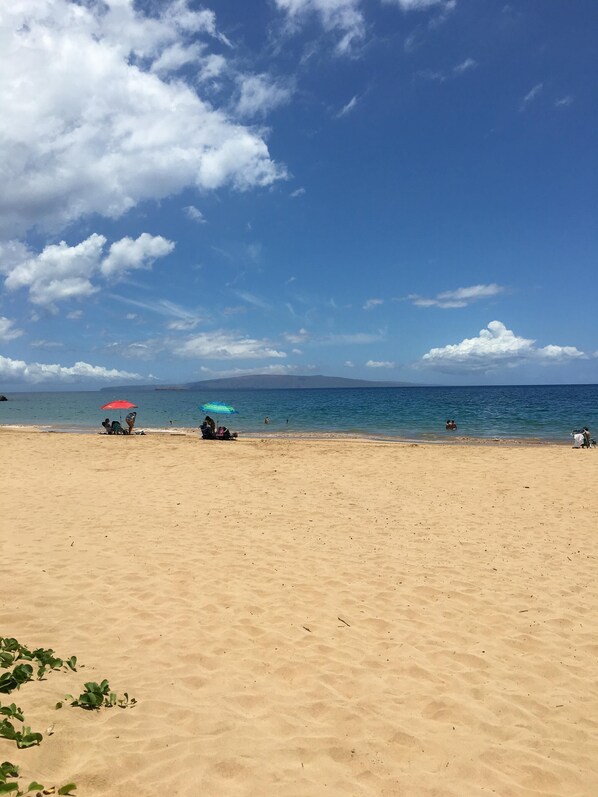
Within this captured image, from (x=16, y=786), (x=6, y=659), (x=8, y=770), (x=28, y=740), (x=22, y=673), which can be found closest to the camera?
(x=16, y=786)

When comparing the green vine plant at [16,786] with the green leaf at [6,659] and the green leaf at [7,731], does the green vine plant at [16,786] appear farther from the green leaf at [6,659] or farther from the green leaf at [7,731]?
the green leaf at [6,659]

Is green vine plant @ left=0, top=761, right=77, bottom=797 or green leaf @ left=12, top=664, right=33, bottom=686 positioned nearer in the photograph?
green vine plant @ left=0, top=761, right=77, bottom=797

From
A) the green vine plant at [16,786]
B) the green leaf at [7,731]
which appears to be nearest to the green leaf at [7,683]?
the green leaf at [7,731]

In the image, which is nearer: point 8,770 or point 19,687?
point 8,770

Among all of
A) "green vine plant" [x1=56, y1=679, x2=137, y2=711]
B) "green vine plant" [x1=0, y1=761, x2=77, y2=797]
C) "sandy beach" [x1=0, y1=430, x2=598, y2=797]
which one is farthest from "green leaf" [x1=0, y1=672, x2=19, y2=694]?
"green vine plant" [x1=0, y1=761, x2=77, y2=797]

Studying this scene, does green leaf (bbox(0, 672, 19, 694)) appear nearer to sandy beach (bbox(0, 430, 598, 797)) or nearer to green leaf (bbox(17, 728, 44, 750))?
sandy beach (bbox(0, 430, 598, 797))

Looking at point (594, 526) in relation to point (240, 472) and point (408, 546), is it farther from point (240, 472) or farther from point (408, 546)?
point (240, 472)

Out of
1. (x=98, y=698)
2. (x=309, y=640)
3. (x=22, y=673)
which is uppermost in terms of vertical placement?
(x=22, y=673)

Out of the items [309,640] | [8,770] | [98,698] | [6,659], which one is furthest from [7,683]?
[309,640]

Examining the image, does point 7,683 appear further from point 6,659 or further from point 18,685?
point 6,659

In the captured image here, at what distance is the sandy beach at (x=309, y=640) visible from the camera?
3.40 metres

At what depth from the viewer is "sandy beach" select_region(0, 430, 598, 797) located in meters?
3.40

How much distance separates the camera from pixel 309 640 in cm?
529

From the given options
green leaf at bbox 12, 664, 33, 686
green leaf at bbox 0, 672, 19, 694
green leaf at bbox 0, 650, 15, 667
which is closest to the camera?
green leaf at bbox 0, 672, 19, 694
